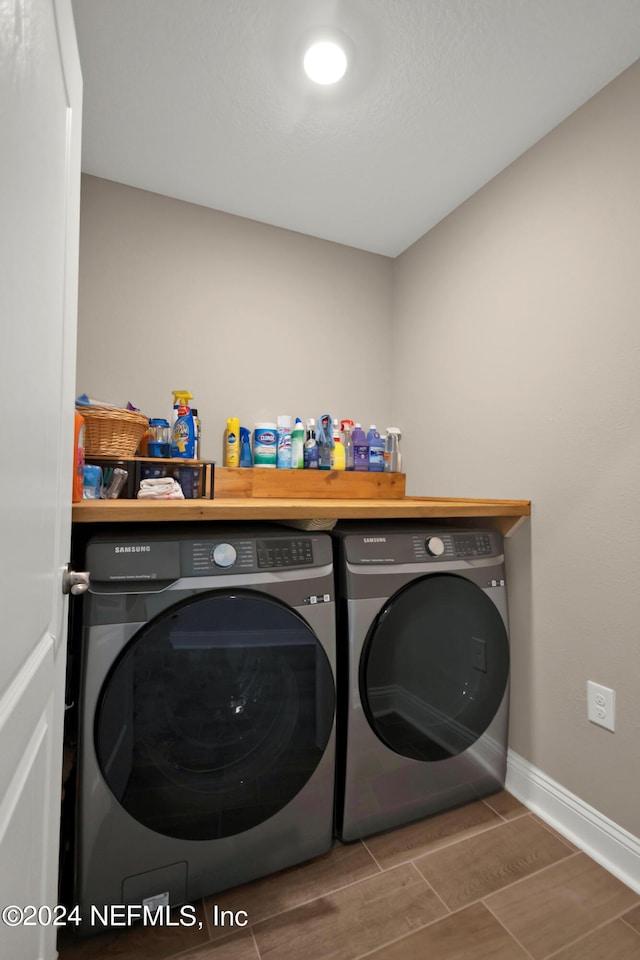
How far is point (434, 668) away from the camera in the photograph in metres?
1.41

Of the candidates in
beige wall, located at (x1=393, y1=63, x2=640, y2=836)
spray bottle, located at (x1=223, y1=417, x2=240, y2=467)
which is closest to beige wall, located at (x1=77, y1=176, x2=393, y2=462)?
spray bottle, located at (x1=223, y1=417, x2=240, y2=467)

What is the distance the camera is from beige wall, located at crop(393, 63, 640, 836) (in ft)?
4.24

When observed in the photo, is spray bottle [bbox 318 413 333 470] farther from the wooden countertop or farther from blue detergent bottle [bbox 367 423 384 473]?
the wooden countertop

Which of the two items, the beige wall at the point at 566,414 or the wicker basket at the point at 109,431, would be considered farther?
the wicker basket at the point at 109,431

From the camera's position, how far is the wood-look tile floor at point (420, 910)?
3.34ft

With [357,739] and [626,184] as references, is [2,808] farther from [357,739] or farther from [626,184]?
[626,184]

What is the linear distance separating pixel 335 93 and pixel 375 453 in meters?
1.37

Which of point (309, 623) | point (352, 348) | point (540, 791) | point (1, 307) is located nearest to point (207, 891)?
point (309, 623)

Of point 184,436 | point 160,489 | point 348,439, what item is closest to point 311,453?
point 348,439

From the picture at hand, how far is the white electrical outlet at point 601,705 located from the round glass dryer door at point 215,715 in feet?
2.61

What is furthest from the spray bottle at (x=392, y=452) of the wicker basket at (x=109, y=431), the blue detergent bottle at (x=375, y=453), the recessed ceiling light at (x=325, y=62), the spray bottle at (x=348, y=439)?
the recessed ceiling light at (x=325, y=62)

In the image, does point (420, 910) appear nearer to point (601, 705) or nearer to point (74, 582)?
point (601, 705)

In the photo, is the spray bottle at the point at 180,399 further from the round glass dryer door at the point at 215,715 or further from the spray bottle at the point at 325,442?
the round glass dryer door at the point at 215,715

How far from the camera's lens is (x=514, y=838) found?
1361mm
